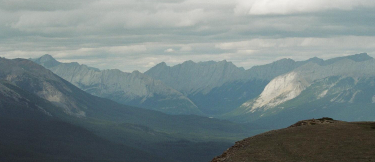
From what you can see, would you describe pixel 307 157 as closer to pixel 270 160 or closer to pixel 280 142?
pixel 270 160

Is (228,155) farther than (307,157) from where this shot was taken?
Yes

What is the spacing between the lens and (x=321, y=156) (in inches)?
3777

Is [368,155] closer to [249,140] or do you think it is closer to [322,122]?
[249,140]

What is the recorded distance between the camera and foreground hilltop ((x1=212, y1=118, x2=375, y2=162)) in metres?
96.6

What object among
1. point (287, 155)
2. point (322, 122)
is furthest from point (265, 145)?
point (322, 122)

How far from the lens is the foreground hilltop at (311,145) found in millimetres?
96562

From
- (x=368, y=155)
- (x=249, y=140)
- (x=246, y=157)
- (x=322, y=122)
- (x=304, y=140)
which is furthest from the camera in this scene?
(x=322, y=122)

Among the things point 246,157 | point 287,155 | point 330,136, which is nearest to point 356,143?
point 330,136

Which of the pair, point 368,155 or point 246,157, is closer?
point 368,155

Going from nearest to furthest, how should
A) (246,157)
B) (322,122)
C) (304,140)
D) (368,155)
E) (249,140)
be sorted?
(368,155) < (246,157) < (304,140) < (249,140) < (322,122)

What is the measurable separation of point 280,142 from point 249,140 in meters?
8.09

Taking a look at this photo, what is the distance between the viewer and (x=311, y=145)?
343 feet

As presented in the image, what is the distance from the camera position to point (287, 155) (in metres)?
99.4

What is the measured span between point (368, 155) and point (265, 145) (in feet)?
73.0
